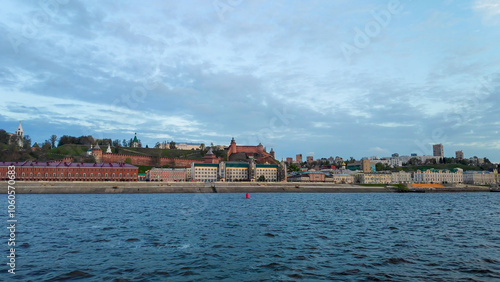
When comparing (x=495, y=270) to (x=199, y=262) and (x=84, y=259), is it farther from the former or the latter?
(x=84, y=259)

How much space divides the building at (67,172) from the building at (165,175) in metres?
16.3

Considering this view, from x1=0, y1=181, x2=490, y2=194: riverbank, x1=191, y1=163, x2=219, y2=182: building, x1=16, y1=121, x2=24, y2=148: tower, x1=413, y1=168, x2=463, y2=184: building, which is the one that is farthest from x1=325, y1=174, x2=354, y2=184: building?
x1=16, y1=121, x2=24, y2=148: tower

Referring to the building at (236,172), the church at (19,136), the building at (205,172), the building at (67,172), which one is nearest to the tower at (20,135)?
the church at (19,136)

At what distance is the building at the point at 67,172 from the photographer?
113250mm

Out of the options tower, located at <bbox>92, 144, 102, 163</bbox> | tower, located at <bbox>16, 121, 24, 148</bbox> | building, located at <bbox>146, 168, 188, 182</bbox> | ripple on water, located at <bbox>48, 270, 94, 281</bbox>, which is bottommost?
ripple on water, located at <bbox>48, 270, 94, 281</bbox>

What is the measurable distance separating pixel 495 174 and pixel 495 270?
210 metres

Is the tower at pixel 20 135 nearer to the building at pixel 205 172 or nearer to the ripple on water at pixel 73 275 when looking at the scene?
the building at pixel 205 172

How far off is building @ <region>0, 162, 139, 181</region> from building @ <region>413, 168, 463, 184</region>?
129 metres

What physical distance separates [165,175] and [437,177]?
5049 inches

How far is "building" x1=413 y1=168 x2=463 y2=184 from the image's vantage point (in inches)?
6786

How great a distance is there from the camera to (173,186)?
104m

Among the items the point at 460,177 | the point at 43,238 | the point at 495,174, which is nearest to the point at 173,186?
the point at 43,238

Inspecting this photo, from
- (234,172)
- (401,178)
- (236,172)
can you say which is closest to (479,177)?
(401,178)

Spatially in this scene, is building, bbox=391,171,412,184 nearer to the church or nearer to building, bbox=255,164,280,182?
building, bbox=255,164,280,182
